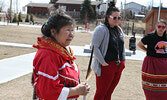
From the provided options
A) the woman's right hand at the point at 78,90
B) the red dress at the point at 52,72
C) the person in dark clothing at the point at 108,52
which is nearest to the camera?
the red dress at the point at 52,72

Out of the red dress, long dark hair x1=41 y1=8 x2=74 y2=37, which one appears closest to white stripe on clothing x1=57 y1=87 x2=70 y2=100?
the red dress

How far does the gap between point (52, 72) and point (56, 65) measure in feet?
0.25

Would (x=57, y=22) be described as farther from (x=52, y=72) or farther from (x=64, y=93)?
(x=64, y=93)

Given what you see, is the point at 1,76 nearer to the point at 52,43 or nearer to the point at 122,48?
the point at 122,48

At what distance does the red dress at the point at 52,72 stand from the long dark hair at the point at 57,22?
8cm

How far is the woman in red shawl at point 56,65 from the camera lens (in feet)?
5.56

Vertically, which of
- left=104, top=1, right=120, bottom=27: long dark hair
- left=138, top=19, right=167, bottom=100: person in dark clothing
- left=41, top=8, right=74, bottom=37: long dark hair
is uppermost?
left=104, top=1, right=120, bottom=27: long dark hair

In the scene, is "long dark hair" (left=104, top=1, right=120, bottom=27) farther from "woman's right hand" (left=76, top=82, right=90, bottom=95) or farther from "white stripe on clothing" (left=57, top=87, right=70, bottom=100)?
"white stripe on clothing" (left=57, top=87, right=70, bottom=100)

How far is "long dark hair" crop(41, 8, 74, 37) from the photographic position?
1.85m

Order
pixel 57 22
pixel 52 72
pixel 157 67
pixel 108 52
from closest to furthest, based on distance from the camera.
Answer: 1. pixel 52 72
2. pixel 57 22
3. pixel 108 52
4. pixel 157 67

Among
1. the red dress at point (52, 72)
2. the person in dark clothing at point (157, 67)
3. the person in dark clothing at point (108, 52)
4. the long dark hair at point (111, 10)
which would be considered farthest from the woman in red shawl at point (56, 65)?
the person in dark clothing at point (157, 67)

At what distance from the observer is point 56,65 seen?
5.70 feet

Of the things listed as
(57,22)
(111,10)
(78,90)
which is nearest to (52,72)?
(78,90)

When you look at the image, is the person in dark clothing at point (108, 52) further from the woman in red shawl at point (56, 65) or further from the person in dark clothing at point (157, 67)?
the woman in red shawl at point (56, 65)
